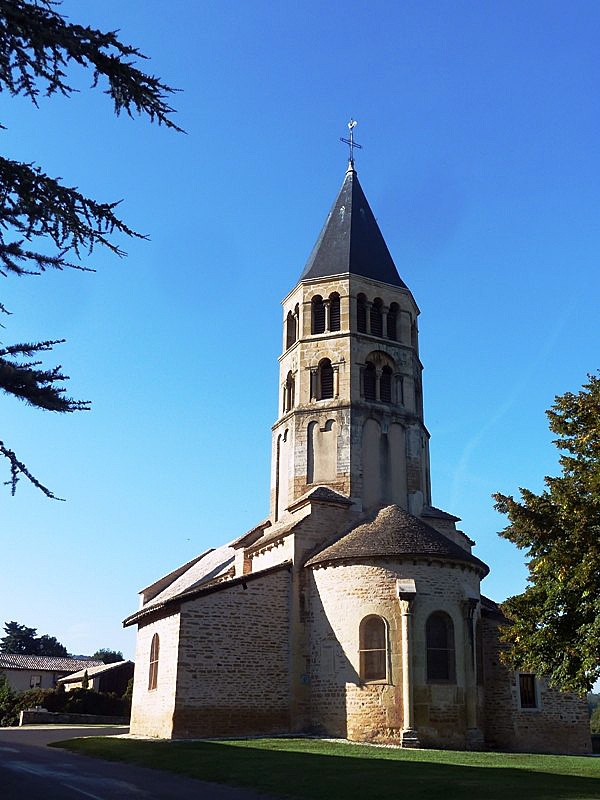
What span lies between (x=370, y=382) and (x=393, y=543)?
28.4 ft

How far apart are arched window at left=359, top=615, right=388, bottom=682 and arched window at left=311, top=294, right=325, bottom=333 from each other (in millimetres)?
12887

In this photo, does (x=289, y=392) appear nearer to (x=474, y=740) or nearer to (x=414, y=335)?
(x=414, y=335)

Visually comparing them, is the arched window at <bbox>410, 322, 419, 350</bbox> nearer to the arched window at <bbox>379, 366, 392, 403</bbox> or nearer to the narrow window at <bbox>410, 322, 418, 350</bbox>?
the narrow window at <bbox>410, 322, 418, 350</bbox>

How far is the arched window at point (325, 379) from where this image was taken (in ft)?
101

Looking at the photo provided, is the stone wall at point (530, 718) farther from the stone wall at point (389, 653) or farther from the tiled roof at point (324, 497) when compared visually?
the tiled roof at point (324, 497)

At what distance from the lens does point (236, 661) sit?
2458 centimetres

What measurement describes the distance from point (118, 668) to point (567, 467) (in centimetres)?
4339

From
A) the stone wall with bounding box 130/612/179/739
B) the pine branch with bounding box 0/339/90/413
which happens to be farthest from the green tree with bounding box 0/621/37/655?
the pine branch with bounding box 0/339/90/413

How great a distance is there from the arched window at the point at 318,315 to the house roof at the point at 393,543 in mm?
9027

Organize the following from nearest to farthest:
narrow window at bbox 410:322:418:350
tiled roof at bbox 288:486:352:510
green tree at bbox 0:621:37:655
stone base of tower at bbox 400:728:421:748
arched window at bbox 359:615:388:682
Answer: stone base of tower at bbox 400:728:421:748 → arched window at bbox 359:615:388:682 → tiled roof at bbox 288:486:352:510 → narrow window at bbox 410:322:418:350 → green tree at bbox 0:621:37:655

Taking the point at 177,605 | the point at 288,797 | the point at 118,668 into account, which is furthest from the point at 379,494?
the point at 118,668

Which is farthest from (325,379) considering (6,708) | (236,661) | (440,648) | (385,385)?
(6,708)

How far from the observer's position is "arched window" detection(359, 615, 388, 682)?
2316 centimetres

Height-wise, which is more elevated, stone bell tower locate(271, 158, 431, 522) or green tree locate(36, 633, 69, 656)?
stone bell tower locate(271, 158, 431, 522)
